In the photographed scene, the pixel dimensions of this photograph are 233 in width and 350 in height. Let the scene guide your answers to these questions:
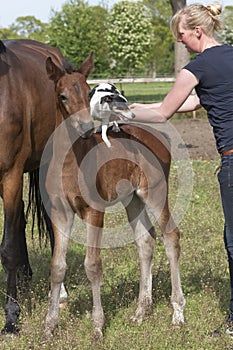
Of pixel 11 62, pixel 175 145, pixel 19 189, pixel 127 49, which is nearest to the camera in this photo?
pixel 19 189

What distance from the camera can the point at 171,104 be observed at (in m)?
4.00

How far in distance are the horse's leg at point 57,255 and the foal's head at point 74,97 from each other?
736 mm

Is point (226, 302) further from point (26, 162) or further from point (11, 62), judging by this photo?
point (11, 62)

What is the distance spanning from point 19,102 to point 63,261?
1.23m

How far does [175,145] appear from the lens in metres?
12.8

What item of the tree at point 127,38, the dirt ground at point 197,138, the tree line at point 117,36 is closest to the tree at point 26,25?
the tree line at point 117,36

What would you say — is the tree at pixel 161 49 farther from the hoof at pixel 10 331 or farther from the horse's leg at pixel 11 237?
the hoof at pixel 10 331

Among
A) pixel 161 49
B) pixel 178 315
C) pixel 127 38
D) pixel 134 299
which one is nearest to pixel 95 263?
pixel 178 315

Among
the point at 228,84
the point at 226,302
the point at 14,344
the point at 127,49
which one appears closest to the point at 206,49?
the point at 228,84

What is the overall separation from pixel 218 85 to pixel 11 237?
1879mm

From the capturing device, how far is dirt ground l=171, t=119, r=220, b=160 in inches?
472

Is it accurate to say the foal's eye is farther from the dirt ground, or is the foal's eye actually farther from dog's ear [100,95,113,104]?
the dirt ground

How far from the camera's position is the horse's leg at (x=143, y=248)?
4656mm

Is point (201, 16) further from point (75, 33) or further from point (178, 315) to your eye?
point (75, 33)
